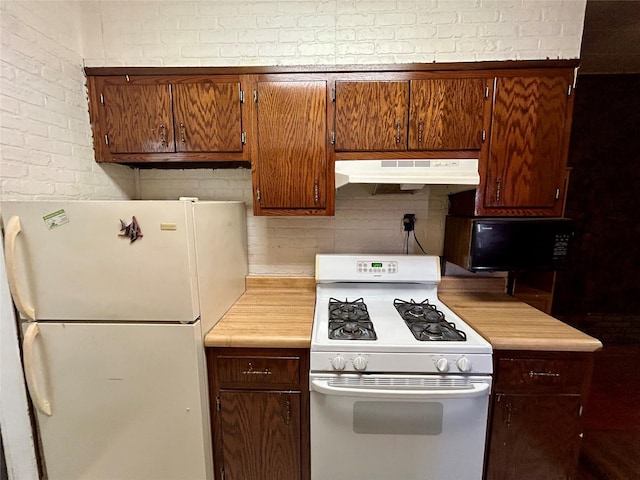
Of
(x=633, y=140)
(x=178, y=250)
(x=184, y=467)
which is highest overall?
(x=633, y=140)

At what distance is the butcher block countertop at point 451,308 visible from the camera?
124cm

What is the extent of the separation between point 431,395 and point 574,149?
316cm

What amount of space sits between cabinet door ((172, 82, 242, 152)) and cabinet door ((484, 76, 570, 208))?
4.66 feet

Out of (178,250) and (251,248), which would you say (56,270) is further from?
(251,248)

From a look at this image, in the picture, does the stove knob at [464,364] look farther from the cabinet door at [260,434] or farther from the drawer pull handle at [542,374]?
the cabinet door at [260,434]

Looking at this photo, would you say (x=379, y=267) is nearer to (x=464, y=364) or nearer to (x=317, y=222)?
(x=317, y=222)

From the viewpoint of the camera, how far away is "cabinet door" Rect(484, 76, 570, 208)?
4.75 ft

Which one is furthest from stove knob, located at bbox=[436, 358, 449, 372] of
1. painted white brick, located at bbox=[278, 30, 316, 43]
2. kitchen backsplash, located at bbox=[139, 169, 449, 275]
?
painted white brick, located at bbox=[278, 30, 316, 43]

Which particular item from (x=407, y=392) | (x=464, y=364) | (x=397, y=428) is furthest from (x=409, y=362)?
(x=397, y=428)

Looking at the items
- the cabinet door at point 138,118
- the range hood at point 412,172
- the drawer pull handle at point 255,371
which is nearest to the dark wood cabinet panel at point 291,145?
the range hood at point 412,172

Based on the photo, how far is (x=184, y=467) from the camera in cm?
127

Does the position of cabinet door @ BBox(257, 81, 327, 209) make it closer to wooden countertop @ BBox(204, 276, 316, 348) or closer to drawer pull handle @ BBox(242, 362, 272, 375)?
wooden countertop @ BBox(204, 276, 316, 348)

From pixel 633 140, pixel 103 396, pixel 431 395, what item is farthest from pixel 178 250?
pixel 633 140

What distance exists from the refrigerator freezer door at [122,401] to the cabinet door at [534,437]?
1388 millimetres
